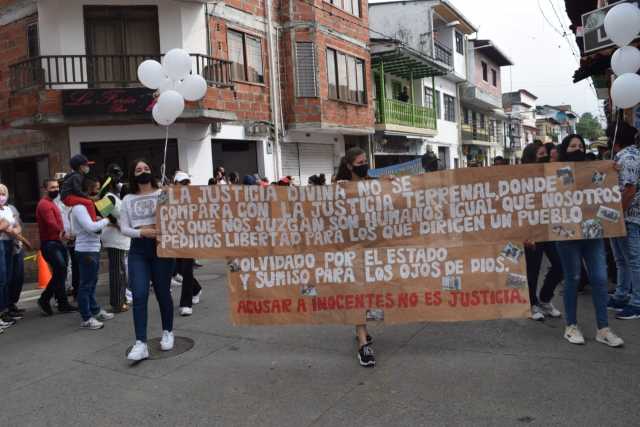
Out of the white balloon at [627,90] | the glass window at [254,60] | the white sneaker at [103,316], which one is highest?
the glass window at [254,60]

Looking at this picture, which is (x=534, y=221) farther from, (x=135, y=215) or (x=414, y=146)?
(x=414, y=146)

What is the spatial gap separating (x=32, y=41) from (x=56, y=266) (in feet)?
35.0

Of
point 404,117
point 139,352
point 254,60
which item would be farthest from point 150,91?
point 404,117

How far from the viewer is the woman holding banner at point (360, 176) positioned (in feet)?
14.6

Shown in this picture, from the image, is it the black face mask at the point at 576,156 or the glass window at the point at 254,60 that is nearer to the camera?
the black face mask at the point at 576,156

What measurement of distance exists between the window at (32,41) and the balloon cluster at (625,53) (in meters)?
14.4

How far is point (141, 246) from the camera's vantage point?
4898 mm

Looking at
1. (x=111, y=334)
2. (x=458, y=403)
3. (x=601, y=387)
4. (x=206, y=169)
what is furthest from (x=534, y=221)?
(x=206, y=169)

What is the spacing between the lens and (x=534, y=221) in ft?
14.8

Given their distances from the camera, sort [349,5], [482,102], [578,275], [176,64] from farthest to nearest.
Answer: [482,102], [349,5], [176,64], [578,275]

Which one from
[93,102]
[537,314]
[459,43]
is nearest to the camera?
[537,314]

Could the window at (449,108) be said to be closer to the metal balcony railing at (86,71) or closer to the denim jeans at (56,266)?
the metal balcony railing at (86,71)

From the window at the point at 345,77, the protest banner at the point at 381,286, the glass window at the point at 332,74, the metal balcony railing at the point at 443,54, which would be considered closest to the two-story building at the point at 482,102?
the metal balcony railing at the point at 443,54

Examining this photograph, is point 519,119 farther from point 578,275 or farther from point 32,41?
point 578,275
